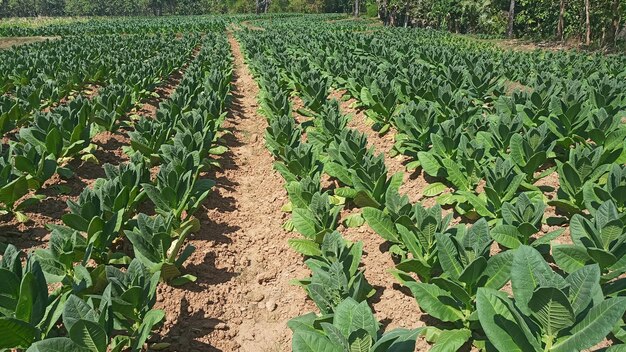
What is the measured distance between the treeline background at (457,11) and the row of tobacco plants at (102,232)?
2801 cm

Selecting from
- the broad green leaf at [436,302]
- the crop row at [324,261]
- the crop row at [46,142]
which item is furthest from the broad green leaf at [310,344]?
the crop row at [46,142]

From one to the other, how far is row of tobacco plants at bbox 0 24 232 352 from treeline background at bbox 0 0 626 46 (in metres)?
28.0

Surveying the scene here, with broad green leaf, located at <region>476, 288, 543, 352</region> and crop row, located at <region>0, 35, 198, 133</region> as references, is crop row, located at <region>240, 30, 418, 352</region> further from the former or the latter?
crop row, located at <region>0, 35, 198, 133</region>

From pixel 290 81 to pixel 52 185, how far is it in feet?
25.2

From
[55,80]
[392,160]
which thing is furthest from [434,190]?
[55,80]

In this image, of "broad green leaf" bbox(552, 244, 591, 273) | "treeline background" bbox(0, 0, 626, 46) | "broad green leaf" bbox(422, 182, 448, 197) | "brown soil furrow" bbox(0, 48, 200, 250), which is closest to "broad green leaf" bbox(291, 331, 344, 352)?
"broad green leaf" bbox(552, 244, 591, 273)

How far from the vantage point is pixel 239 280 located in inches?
164

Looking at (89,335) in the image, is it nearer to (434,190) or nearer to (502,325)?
(502,325)

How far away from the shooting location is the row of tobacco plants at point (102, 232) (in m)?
2.55

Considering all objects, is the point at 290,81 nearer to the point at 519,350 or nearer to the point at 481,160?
the point at 481,160

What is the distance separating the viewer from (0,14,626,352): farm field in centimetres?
237

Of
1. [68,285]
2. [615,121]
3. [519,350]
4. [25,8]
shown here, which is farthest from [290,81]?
[25,8]

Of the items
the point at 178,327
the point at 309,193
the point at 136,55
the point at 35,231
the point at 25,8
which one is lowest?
the point at 178,327

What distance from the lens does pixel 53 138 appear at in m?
5.60
